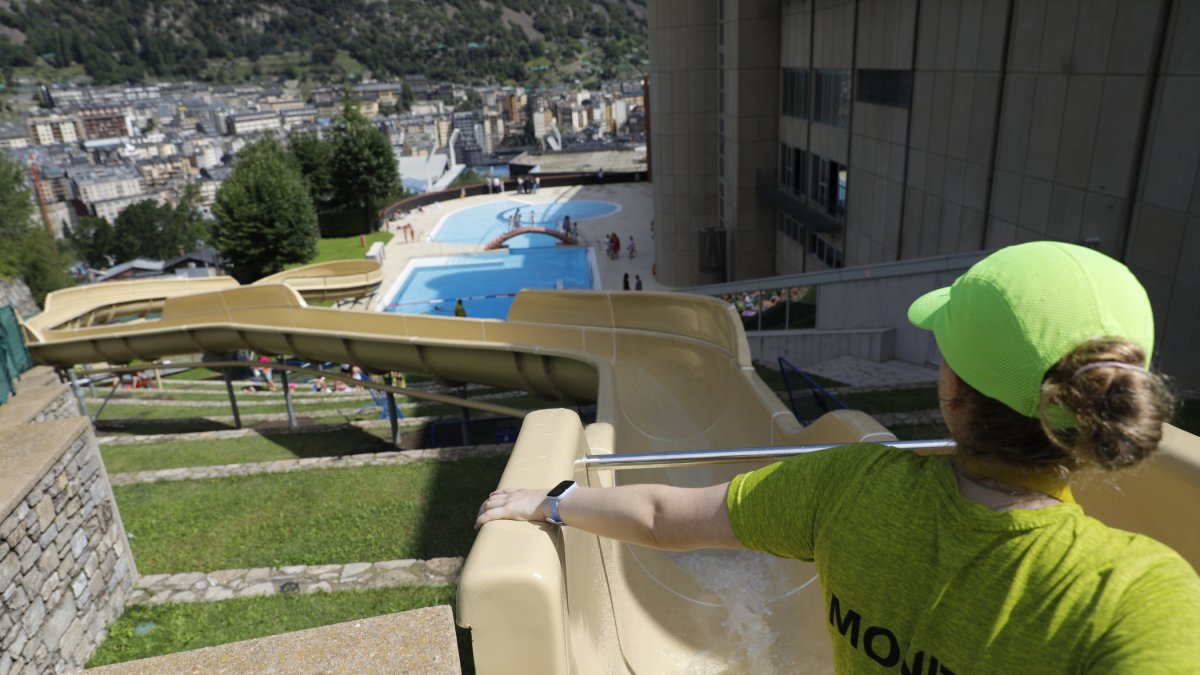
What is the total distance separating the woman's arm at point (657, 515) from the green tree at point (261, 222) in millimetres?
39150

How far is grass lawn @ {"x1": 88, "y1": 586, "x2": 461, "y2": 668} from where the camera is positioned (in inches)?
257

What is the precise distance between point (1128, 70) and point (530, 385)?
9.73 meters

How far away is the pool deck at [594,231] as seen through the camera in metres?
33.0

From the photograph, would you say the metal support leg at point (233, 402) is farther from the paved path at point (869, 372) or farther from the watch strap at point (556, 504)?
the watch strap at point (556, 504)

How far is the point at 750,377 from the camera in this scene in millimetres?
7121

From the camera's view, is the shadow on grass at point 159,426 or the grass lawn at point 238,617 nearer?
the grass lawn at point 238,617

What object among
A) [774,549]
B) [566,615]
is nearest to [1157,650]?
[774,549]

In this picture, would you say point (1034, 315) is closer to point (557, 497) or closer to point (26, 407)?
point (557, 497)

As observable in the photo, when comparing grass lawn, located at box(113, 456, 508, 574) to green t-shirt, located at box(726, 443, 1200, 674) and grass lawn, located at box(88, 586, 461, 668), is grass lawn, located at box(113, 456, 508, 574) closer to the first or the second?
grass lawn, located at box(88, 586, 461, 668)

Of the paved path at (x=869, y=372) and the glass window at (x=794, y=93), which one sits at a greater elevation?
the glass window at (x=794, y=93)

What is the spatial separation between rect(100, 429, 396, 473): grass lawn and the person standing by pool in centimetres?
1236

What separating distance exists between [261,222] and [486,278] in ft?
40.5

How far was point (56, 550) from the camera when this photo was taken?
6.35m

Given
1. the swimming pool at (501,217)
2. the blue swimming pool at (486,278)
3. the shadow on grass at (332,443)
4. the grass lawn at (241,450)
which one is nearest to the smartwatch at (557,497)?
the shadow on grass at (332,443)
